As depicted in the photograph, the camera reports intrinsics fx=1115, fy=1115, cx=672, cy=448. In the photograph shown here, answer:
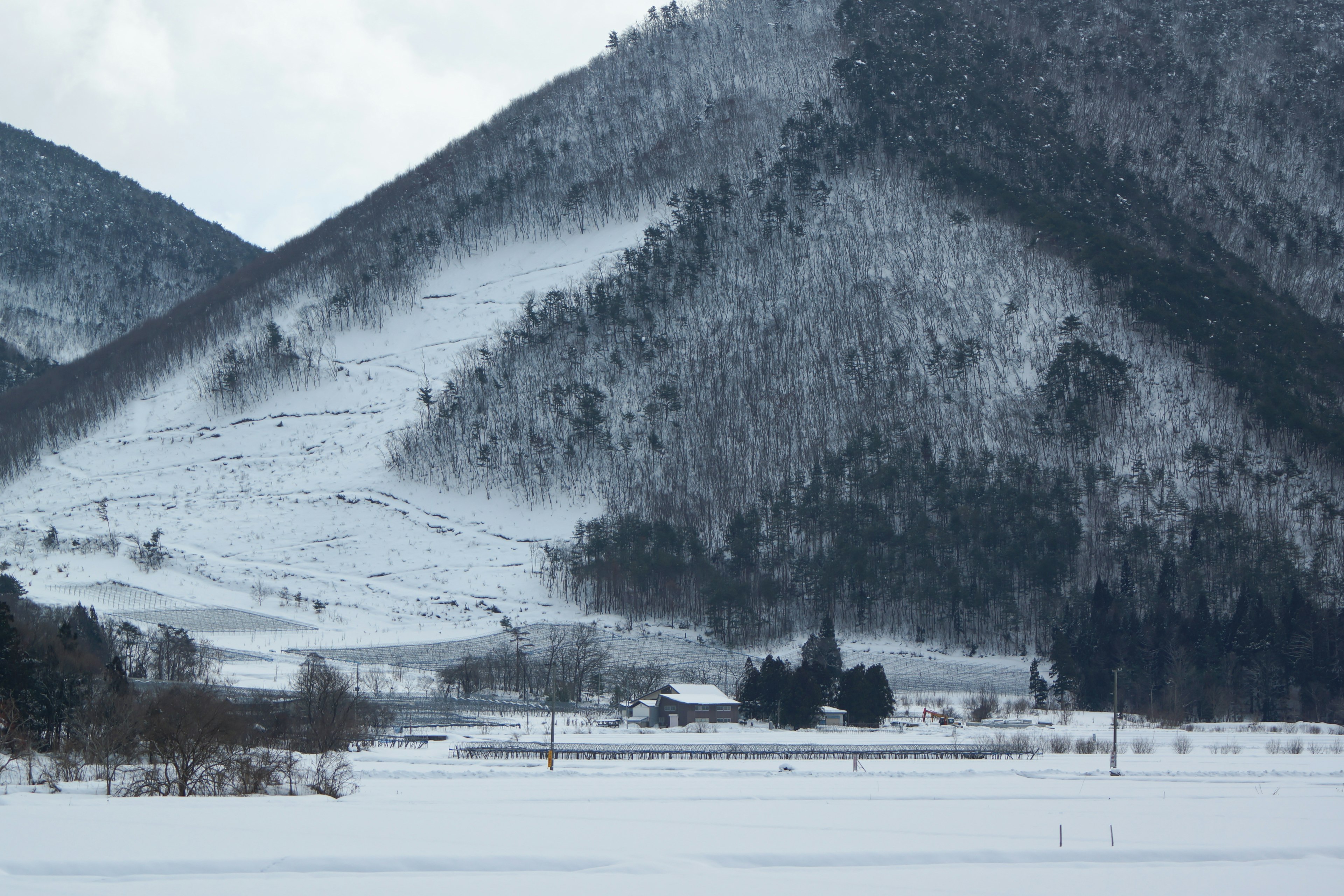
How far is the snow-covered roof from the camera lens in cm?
6644

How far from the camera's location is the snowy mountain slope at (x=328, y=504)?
3701 inches

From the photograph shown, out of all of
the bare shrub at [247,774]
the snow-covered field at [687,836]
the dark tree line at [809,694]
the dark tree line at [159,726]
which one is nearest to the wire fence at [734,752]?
the snow-covered field at [687,836]

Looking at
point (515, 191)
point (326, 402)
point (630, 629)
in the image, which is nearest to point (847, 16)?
point (515, 191)

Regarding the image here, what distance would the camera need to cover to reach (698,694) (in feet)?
222

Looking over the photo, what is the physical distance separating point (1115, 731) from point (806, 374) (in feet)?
248

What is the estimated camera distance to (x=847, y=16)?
165875mm

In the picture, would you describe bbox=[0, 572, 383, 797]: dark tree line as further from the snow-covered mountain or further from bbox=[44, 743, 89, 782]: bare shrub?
the snow-covered mountain

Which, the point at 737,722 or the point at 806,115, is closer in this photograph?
the point at 737,722

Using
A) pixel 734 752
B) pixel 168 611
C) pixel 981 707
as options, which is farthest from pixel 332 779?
pixel 168 611

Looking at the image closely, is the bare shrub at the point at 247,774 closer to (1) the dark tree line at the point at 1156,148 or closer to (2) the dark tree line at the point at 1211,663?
(2) the dark tree line at the point at 1211,663

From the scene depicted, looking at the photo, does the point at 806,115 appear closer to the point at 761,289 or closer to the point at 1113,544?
the point at 761,289

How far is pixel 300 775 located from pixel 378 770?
5.94 meters

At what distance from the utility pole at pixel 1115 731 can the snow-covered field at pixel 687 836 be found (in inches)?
72.0

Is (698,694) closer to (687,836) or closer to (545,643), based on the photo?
(545,643)
